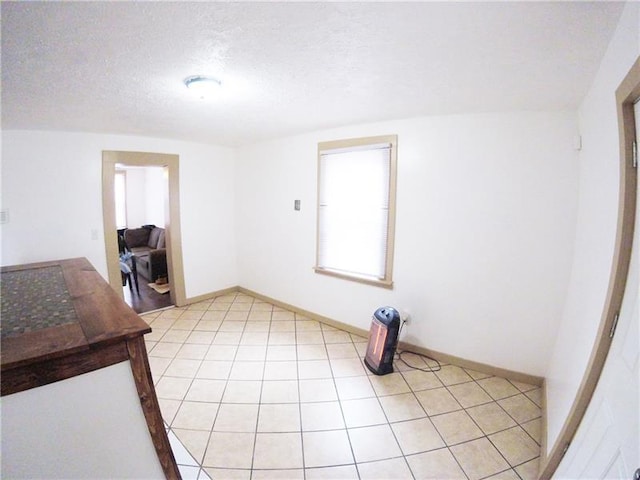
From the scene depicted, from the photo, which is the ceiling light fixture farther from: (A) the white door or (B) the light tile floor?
(B) the light tile floor

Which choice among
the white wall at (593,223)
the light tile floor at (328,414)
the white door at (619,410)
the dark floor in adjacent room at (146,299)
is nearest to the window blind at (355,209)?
the light tile floor at (328,414)

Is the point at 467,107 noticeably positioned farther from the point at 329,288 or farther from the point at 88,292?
the point at 88,292

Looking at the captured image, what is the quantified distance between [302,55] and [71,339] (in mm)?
1505


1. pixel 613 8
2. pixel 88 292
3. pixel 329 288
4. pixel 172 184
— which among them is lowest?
pixel 329 288

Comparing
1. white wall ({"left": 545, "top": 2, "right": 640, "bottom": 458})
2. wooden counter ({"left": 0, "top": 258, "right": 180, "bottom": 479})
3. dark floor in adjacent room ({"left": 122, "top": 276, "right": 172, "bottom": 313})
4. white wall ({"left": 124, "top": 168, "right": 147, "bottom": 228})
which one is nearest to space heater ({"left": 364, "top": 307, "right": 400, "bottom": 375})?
white wall ({"left": 545, "top": 2, "right": 640, "bottom": 458})

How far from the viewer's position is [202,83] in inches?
59.6

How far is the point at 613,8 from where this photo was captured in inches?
36.4

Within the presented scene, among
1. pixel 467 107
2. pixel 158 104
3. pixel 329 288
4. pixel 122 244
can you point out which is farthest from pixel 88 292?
pixel 122 244

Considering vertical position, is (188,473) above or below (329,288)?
below

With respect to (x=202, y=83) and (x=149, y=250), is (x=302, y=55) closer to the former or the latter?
(x=202, y=83)

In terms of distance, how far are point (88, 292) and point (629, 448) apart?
220 centimetres

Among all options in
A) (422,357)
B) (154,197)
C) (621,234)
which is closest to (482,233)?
(621,234)

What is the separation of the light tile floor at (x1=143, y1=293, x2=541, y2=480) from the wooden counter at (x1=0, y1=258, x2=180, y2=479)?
620 mm

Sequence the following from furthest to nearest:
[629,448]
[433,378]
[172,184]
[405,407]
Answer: [172,184], [433,378], [405,407], [629,448]
